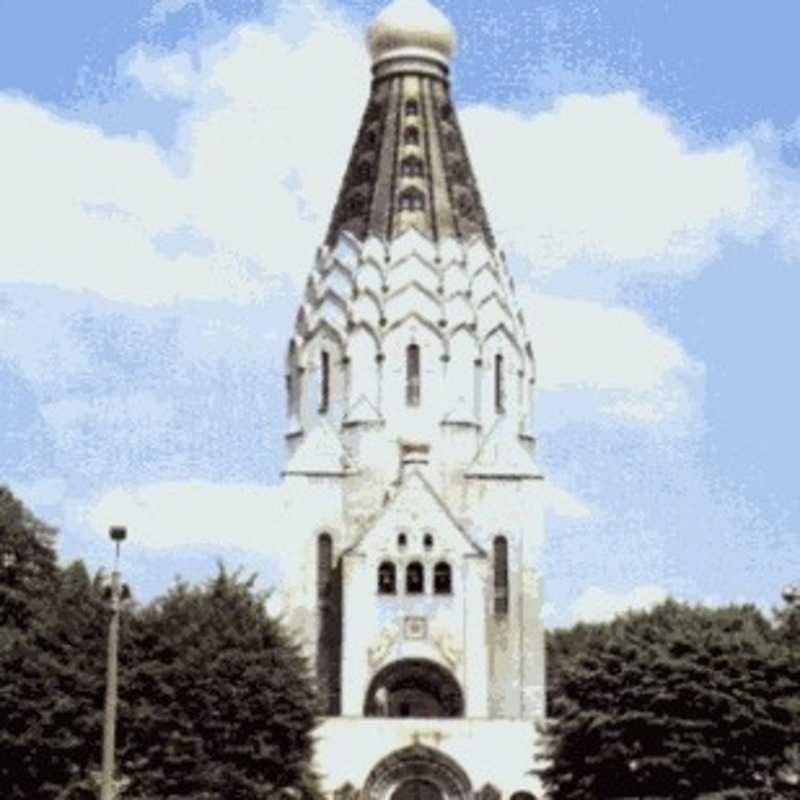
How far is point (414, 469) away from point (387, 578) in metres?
4.25

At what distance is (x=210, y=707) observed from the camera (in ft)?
182

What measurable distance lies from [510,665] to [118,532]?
158 feet

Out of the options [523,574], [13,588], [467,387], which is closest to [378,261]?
[467,387]

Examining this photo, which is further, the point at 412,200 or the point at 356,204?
the point at 356,204

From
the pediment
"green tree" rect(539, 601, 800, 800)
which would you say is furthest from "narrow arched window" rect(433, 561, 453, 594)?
"green tree" rect(539, 601, 800, 800)

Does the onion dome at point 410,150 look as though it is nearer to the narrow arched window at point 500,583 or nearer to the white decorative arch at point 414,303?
the white decorative arch at point 414,303

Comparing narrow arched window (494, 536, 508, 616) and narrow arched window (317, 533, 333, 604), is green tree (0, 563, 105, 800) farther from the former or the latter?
narrow arched window (494, 536, 508, 616)

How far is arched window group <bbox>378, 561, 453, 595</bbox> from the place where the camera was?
251 feet

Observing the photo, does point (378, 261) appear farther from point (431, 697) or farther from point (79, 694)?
point (79, 694)

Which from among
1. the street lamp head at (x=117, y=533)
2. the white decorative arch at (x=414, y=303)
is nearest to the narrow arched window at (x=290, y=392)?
the white decorative arch at (x=414, y=303)

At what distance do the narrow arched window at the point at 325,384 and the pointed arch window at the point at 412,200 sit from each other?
23.3 ft

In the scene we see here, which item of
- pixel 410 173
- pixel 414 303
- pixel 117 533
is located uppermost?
pixel 410 173

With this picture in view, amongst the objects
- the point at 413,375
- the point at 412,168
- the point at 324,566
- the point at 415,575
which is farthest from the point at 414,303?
the point at 415,575

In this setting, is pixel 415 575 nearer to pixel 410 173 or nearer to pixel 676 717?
pixel 410 173
